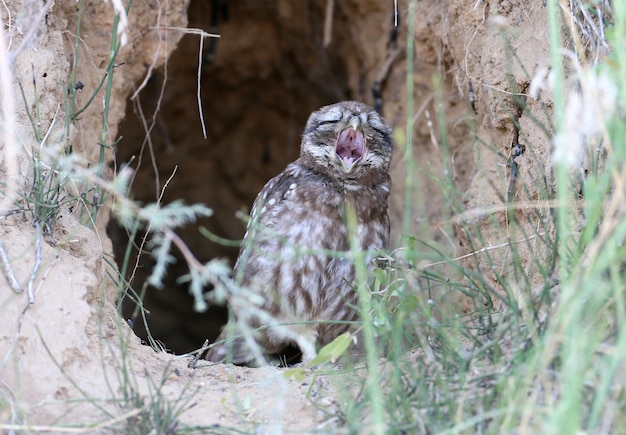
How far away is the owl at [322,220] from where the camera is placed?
14.0 feet

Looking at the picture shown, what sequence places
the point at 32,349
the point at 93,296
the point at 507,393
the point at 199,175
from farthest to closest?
the point at 199,175
the point at 93,296
the point at 32,349
the point at 507,393

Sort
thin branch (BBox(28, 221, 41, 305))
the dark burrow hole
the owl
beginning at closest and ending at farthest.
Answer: thin branch (BBox(28, 221, 41, 305)) → the owl → the dark burrow hole

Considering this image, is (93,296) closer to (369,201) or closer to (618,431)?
(369,201)

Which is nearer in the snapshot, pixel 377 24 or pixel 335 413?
pixel 335 413

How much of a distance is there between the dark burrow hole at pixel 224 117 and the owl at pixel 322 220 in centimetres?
140

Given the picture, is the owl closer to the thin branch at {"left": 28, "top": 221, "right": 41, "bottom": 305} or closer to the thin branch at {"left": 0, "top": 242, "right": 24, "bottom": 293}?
the thin branch at {"left": 28, "top": 221, "right": 41, "bottom": 305}

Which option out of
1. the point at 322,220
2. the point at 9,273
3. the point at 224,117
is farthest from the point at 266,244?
the point at 224,117

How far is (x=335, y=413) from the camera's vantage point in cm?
261

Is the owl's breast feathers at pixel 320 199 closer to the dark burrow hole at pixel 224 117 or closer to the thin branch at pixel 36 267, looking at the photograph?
the thin branch at pixel 36 267

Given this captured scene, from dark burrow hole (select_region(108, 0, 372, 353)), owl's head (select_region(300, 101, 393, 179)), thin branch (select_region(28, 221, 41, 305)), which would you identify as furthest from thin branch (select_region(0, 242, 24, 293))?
dark burrow hole (select_region(108, 0, 372, 353))

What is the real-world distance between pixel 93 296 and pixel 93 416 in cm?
72

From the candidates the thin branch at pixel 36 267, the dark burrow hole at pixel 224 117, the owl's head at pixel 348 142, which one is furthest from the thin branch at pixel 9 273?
the dark burrow hole at pixel 224 117

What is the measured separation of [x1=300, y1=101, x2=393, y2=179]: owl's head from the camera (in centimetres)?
433

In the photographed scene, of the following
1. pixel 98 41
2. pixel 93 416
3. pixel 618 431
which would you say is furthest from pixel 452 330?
pixel 98 41
